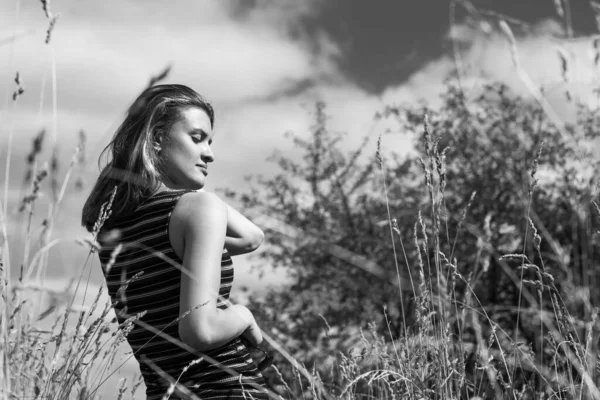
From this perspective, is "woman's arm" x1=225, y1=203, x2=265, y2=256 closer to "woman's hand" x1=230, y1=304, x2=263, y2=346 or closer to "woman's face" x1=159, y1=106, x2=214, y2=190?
"woman's face" x1=159, y1=106, x2=214, y2=190

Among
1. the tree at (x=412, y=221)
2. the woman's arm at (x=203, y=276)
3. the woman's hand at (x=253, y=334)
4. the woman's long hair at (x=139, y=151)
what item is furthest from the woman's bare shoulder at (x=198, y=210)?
the tree at (x=412, y=221)

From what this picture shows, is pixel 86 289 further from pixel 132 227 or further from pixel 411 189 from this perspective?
pixel 411 189

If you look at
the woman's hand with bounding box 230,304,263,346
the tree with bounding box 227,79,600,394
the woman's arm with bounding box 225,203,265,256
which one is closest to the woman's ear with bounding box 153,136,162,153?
the woman's arm with bounding box 225,203,265,256

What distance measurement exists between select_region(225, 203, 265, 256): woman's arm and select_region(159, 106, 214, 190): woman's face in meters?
0.16

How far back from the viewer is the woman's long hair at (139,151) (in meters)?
2.08

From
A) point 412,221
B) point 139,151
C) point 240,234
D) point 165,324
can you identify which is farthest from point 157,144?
point 412,221

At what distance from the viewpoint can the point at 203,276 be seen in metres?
1.76

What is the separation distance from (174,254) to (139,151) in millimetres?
406

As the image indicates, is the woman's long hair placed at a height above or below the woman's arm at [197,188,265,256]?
above

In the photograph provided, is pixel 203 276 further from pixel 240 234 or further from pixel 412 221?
pixel 412 221

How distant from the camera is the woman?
5.87ft

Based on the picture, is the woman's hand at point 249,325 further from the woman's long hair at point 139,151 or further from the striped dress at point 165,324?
the woman's long hair at point 139,151

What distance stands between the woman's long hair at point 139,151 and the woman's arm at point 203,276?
269mm

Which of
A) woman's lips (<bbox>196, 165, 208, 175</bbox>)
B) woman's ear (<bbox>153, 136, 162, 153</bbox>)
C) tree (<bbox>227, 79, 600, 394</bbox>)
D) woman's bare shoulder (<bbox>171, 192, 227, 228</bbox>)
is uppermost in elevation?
woman's ear (<bbox>153, 136, 162, 153</bbox>)
